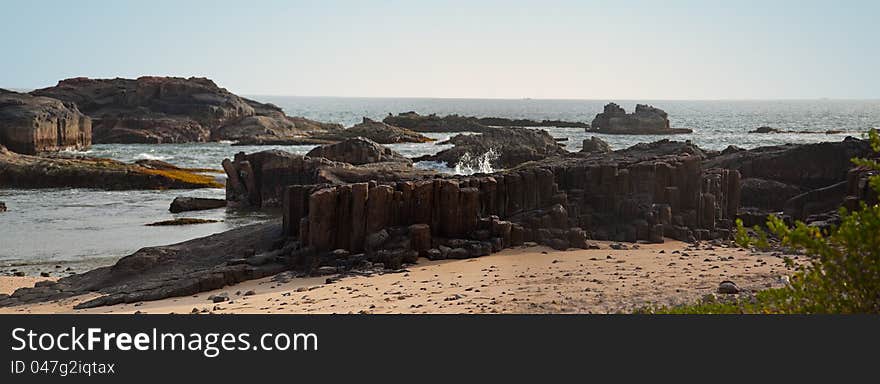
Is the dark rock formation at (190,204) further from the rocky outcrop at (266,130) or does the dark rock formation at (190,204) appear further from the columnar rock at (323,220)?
the rocky outcrop at (266,130)

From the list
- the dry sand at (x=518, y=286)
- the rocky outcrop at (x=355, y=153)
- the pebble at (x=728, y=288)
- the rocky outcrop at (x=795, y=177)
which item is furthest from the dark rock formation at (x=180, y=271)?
the rocky outcrop at (x=355, y=153)

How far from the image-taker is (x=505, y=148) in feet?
192

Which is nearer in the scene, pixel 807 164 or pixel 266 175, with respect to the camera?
pixel 807 164

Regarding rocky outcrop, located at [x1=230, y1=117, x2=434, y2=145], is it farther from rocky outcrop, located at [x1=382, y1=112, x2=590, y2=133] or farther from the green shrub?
the green shrub

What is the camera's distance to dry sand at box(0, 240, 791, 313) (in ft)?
39.8

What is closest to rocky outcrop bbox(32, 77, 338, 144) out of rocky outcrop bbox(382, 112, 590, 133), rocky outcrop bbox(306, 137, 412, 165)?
rocky outcrop bbox(382, 112, 590, 133)

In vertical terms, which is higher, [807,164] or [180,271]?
[807,164]

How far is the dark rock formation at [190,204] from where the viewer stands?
1435 inches

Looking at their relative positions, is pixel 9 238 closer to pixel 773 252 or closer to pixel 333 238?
pixel 333 238

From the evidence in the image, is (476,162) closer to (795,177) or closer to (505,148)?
(505,148)

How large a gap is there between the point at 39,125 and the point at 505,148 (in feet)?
112

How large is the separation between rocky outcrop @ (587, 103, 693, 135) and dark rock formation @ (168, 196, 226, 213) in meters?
67.7

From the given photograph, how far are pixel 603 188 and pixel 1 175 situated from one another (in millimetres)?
38496

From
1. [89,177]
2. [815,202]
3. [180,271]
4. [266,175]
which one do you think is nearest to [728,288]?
[180,271]
